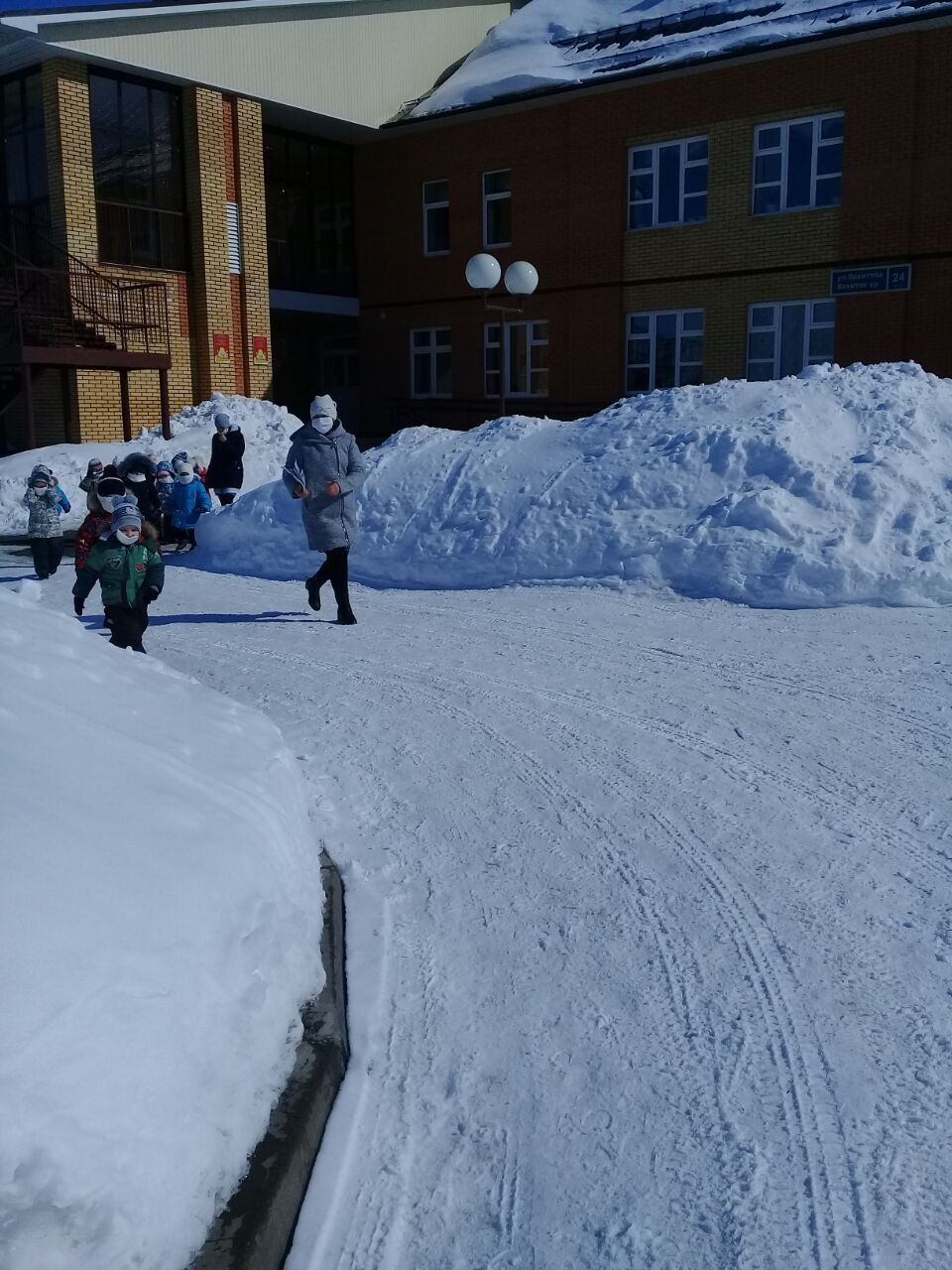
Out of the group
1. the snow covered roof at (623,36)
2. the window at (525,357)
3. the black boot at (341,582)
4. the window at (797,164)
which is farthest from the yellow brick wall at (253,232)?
the black boot at (341,582)

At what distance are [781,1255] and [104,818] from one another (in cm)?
188

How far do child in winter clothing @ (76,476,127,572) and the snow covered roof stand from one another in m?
17.5

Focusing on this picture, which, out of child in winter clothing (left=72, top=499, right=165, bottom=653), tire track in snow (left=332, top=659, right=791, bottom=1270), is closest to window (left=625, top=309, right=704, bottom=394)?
child in winter clothing (left=72, top=499, right=165, bottom=653)

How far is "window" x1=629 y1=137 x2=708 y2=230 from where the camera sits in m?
22.1

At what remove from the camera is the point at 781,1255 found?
7.43 feet

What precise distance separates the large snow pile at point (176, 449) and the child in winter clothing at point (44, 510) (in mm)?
4897

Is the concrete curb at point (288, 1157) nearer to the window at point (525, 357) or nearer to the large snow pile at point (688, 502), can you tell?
the large snow pile at point (688, 502)

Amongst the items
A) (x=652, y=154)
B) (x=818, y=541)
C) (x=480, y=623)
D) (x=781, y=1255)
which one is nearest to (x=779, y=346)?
(x=652, y=154)

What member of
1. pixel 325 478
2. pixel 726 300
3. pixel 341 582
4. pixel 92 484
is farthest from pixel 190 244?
pixel 341 582

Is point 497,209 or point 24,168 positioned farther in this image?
point 497,209

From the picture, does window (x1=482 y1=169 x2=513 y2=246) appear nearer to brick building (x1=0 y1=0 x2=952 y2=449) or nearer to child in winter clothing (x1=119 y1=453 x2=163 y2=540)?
brick building (x1=0 y1=0 x2=952 y2=449)

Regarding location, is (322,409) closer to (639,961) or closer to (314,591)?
(314,591)

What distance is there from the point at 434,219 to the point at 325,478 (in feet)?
65.7

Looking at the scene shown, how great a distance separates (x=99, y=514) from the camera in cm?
809
